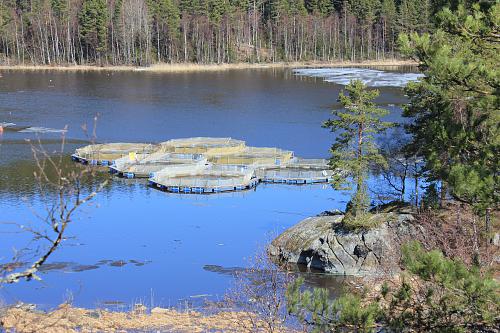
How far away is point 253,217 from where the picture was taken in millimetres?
→ 40750

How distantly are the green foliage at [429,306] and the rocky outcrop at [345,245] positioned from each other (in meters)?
19.1

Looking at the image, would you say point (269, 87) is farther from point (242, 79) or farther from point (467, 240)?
point (467, 240)

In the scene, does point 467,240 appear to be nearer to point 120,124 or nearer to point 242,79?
point 120,124

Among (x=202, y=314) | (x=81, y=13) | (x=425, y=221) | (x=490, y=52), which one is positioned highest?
(x=81, y=13)

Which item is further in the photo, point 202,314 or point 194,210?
point 194,210

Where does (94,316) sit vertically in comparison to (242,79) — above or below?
below

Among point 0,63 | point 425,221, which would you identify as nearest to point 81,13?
point 0,63

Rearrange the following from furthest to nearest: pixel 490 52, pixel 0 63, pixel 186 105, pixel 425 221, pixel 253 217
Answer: pixel 0 63 → pixel 186 105 → pixel 253 217 → pixel 425 221 → pixel 490 52

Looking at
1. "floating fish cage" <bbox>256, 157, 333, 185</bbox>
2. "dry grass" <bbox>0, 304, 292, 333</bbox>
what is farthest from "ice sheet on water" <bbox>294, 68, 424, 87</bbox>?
"dry grass" <bbox>0, 304, 292, 333</bbox>

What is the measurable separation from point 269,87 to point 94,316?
73.9m

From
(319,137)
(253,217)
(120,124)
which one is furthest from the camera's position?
(120,124)

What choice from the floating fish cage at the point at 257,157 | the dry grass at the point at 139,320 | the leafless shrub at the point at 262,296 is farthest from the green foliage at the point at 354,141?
the floating fish cage at the point at 257,157

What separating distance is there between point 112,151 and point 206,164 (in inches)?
332

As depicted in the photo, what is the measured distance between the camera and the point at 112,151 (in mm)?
55594
